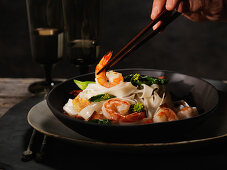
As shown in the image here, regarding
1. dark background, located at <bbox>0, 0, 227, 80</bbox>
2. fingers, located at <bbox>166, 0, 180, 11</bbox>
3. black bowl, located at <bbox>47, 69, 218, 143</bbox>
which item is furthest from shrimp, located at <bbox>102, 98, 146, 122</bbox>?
dark background, located at <bbox>0, 0, 227, 80</bbox>

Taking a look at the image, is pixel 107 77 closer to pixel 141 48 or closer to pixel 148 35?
pixel 148 35

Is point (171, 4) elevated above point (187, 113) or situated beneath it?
elevated above

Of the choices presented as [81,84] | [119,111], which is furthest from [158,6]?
[119,111]

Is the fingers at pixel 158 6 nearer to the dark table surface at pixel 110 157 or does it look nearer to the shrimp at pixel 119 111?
the shrimp at pixel 119 111

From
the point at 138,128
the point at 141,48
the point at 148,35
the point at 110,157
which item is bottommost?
the point at 141,48

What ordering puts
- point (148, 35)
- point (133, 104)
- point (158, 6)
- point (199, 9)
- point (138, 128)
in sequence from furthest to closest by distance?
point (199, 9), point (158, 6), point (148, 35), point (133, 104), point (138, 128)

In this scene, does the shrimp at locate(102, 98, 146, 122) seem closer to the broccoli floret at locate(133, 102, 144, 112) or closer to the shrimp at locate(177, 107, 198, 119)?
the broccoli floret at locate(133, 102, 144, 112)

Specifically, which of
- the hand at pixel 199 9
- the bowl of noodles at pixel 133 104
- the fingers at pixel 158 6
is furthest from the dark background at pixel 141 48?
the bowl of noodles at pixel 133 104
